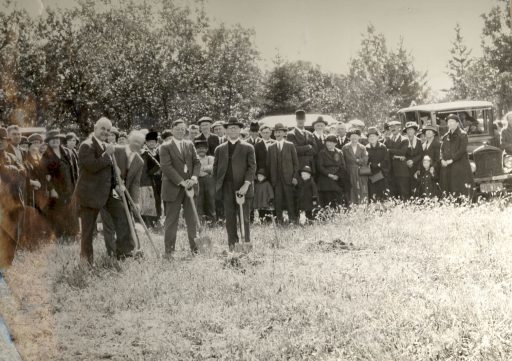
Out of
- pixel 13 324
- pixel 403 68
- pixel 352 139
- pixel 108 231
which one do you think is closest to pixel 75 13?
pixel 108 231

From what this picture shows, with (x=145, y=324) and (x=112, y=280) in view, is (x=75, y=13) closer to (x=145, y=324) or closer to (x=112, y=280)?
(x=112, y=280)

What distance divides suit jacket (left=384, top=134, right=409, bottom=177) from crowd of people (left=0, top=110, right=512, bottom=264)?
21mm

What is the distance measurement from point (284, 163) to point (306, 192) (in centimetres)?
66

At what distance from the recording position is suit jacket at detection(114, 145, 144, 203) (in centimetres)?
772

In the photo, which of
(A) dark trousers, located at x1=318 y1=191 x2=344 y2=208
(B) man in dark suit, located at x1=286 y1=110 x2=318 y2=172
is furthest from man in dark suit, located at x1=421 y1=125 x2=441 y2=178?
(B) man in dark suit, located at x1=286 y1=110 x2=318 y2=172

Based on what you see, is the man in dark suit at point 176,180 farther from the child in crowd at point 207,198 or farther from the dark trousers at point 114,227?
the child in crowd at point 207,198

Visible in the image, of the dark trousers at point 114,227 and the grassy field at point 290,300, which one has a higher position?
the dark trousers at point 114,227

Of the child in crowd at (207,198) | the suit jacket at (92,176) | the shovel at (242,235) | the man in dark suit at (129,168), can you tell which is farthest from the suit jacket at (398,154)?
the suit jacket at (92,176)

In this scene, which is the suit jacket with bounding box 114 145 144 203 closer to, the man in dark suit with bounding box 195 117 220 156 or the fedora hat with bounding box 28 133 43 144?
the fedora hat with bounding box 28 133 43 144

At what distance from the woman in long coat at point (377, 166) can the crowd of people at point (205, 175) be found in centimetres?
2

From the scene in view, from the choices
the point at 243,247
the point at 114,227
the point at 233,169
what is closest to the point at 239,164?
the point at 233,169

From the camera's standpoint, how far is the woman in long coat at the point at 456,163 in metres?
9.87

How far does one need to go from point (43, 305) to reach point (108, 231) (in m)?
1.78

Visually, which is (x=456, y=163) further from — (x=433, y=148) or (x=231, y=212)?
(x=231, y=212)
